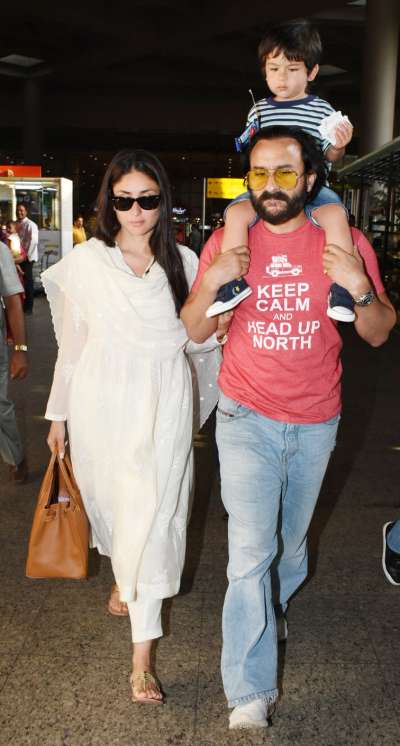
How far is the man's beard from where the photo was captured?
102 inches

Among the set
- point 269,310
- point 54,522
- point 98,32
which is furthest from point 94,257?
point 98,32

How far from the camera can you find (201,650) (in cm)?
338

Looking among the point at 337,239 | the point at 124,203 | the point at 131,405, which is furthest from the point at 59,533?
the point at 337,239

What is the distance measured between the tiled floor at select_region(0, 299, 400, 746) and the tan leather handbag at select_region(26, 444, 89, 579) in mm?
401

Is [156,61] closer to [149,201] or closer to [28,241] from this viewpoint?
[28,241]

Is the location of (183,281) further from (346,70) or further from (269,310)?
(346,70)

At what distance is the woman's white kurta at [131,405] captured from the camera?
3004 mm

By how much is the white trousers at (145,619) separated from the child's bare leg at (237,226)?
1.26 meters

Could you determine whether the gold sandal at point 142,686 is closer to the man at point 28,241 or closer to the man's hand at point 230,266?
the man's hand at point 230,266

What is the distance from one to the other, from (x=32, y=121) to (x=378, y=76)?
60.8ft

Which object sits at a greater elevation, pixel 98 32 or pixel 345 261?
pixel 98 32

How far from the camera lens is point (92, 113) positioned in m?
37.1

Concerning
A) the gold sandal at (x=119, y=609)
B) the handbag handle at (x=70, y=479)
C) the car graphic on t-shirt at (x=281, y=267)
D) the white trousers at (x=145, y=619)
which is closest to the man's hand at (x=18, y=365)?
the gold sandal at (x=119, y=609)

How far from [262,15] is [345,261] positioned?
21883 mm
